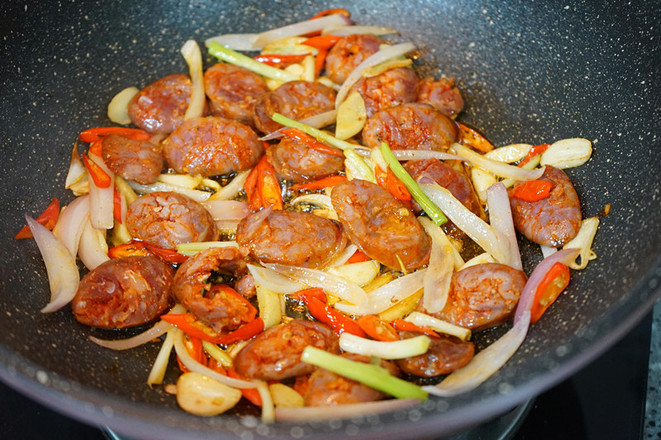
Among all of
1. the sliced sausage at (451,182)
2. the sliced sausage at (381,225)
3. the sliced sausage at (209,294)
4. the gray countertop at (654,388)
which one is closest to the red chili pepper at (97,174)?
the sliced sausage at (209,294)

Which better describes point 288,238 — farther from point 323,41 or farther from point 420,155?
point 323,41

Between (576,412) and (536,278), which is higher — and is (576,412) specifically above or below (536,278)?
below

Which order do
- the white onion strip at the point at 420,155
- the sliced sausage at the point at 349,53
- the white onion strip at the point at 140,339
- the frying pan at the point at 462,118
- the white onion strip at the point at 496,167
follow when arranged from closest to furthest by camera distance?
the frying pan at the point at 462,118
the white onion strip at the point at 140,339
the white onion strip at the point at 496,167
the white onion strip at the point at 420,155
the sliced sausage at the point at 349,53

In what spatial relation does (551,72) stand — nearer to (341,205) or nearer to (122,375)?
(341,205)

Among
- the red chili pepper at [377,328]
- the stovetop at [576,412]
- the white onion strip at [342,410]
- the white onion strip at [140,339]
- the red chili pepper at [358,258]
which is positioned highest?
the red chili pepper at [358,258]

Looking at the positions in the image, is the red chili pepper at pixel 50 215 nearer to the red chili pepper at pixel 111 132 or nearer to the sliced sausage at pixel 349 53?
the red chili pepper at pixel 111 132

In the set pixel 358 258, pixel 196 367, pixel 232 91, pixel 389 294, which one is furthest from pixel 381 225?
pixel 232 91
